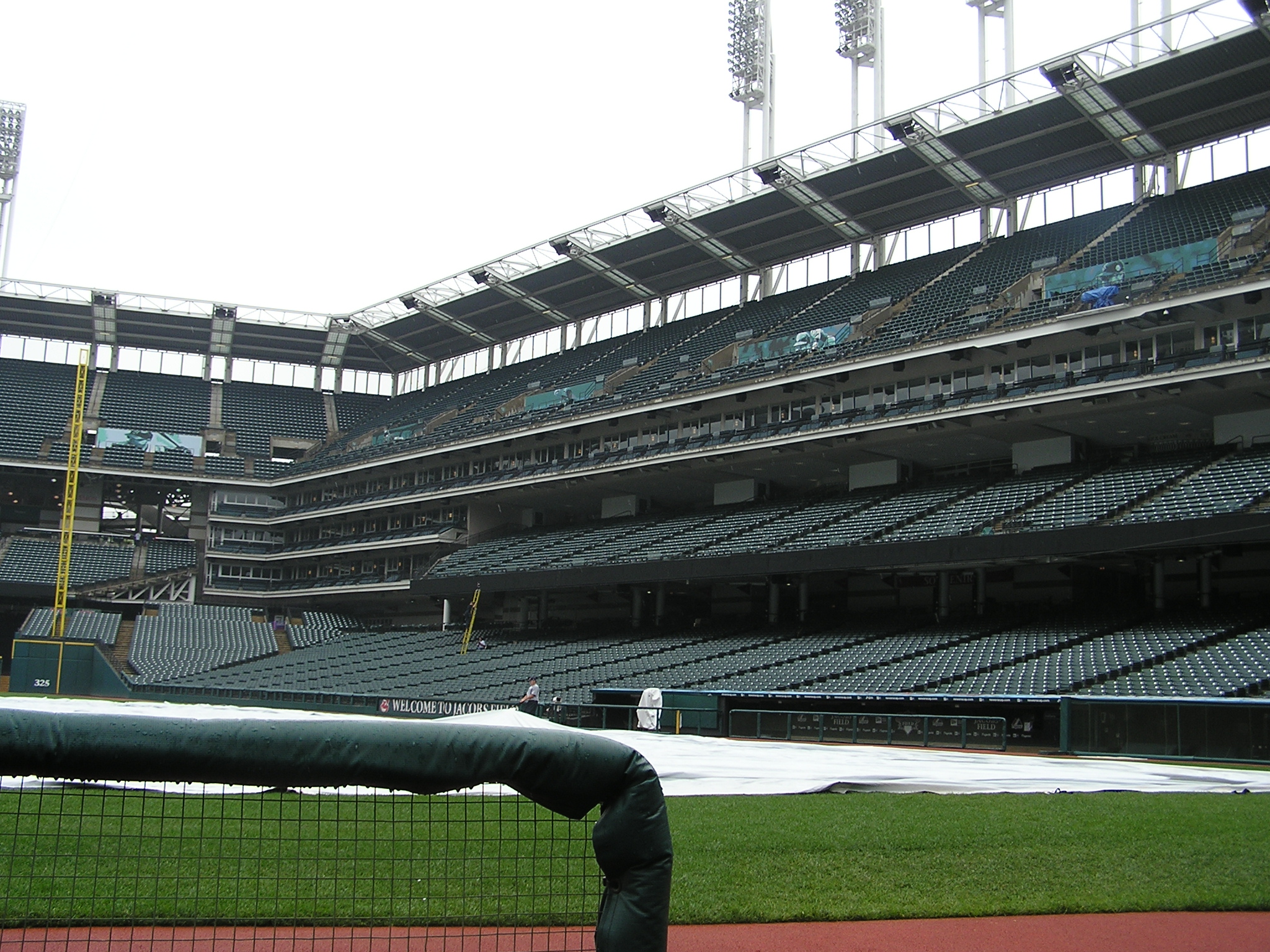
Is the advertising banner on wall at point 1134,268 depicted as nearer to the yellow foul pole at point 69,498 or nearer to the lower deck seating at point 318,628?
the lower deck seating at point 318,628

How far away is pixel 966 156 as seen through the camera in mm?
44375

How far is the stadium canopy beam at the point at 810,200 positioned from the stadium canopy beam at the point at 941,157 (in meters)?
4.54

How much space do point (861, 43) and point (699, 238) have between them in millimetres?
11306

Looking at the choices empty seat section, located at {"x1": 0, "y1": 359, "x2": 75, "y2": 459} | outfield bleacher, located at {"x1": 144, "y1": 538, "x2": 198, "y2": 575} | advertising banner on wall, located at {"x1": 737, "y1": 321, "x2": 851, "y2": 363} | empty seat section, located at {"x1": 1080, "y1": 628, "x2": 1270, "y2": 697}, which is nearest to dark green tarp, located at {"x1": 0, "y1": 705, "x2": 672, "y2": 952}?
empty seat section, located at {"x1": 1080, "y1": 628, "x2": 1270, "y2": 697}

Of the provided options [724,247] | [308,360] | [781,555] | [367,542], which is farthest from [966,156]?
[308,360]

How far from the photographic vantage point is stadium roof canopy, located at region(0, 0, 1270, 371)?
39.1m

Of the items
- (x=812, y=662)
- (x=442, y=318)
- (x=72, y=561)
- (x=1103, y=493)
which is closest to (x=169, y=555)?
(x=72, y=561)

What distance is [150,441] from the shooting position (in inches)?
2685

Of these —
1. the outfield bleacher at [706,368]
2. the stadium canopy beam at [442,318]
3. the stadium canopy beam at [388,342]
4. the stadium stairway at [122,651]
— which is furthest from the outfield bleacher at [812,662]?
the stadium canopy beam at [388,342]

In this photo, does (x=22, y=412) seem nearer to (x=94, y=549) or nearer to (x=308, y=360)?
(x=94, y=549)

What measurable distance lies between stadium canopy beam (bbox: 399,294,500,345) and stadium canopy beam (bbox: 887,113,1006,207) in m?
29.9

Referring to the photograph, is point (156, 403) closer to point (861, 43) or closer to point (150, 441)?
point (150, 441)

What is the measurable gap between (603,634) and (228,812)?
35.5 m

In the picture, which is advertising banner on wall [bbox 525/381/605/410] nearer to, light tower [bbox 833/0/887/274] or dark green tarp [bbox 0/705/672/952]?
light tower [bbox 833/0/887/274]
